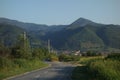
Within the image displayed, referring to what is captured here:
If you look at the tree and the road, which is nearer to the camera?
the road

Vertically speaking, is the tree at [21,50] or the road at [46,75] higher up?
the tree at [21,50]

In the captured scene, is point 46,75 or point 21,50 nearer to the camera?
point 46,75

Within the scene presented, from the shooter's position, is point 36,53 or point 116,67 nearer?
point 116,67

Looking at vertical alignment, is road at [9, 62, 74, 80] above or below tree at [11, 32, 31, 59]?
below

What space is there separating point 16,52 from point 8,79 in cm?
3371

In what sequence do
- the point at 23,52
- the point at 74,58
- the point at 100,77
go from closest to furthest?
the point at 100,77 → the point at 23,52 → the point at 74,58

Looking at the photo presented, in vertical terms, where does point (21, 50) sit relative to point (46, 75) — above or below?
above

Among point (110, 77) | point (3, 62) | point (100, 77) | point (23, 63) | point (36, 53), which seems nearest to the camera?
point (110, 77)

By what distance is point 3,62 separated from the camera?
39.6 meters

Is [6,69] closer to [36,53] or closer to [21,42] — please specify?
[21,42]

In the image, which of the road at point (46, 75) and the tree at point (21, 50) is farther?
the tree at point (21, 50)

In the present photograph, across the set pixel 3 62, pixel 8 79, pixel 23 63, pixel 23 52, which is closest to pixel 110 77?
pixel 8 79

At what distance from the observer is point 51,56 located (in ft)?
386

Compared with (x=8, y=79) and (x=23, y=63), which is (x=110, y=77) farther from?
(x=23, y=63)
